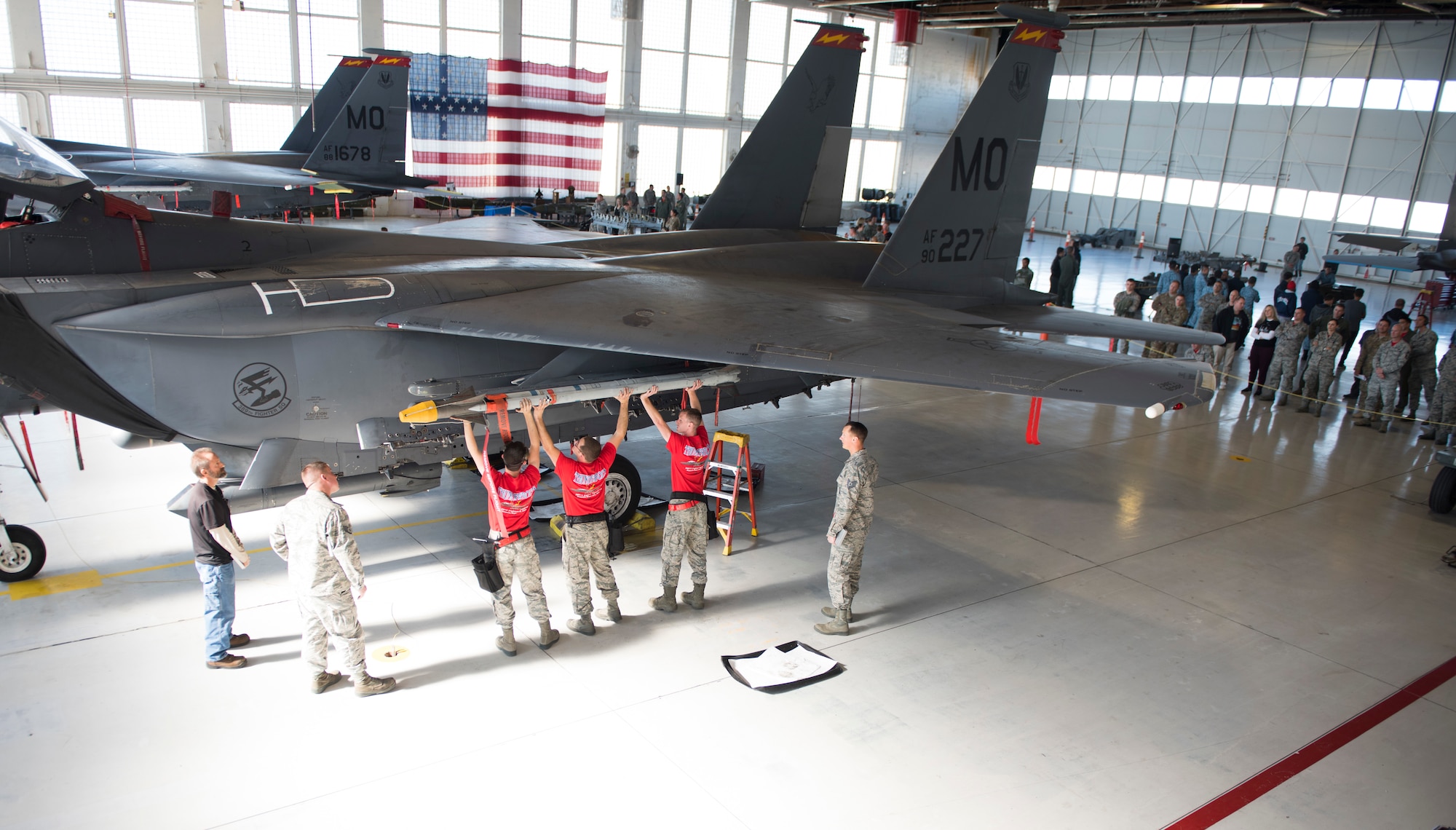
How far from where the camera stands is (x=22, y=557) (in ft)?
23.0

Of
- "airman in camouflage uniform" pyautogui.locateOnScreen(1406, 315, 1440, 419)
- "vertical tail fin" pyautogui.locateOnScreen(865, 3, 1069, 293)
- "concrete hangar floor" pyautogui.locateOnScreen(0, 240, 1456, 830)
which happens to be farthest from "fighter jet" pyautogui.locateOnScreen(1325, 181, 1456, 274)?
"vertical tail fin" pyautogui.locateOnScreen(865, 3, 1069, 293)

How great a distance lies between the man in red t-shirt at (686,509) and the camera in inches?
268

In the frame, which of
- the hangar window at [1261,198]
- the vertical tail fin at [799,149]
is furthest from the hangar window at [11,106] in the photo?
the hangar window at [1261,198]

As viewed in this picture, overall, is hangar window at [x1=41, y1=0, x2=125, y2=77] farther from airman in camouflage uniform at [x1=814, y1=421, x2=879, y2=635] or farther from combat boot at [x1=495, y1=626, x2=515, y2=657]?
airman in camouflage uniform at [x1=814, y1=421, x2=879, y2=635]

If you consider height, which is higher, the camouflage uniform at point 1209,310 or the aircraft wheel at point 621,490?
the camouflage uniform at point 1209,310

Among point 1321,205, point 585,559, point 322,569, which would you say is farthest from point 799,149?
point 1321,205

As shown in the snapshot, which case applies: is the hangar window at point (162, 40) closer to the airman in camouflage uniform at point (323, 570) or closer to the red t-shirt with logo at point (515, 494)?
the airman in camouflage uniform at point (323, 570)

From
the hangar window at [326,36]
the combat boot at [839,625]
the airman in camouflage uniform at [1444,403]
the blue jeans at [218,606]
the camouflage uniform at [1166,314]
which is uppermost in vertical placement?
the hangar window at [326,36]

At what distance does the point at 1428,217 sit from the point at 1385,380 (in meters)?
22.7

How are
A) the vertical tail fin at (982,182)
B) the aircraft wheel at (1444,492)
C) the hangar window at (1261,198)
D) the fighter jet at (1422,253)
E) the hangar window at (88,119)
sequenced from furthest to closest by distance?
the hangar window at (1261,198)
the hangar window at (88,119)
the fighter jet at (1422,253)
the aircraft wheel at (1444,492)
the vertical tail fin at (982,182)

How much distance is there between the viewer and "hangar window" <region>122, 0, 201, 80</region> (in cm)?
2453

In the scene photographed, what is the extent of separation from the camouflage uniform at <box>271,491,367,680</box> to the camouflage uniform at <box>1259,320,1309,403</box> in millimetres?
14472

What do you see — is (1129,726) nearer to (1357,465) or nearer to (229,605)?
(229,605)

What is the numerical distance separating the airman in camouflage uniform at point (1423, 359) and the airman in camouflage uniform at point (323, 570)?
14.6 meters
